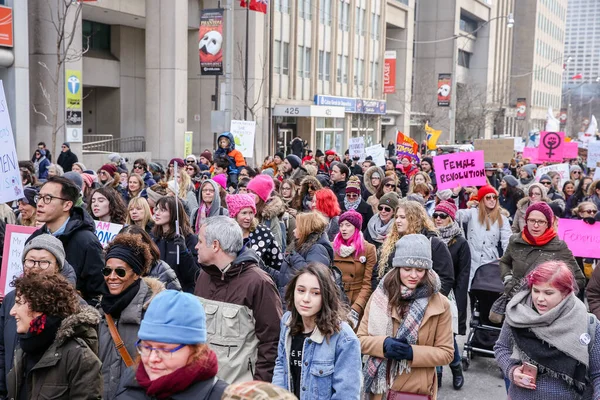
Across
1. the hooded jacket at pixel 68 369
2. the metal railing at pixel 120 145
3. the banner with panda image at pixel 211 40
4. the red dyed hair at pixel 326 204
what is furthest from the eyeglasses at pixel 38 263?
the metal railing at pixel 120 145

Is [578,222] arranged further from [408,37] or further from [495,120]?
[495,120]

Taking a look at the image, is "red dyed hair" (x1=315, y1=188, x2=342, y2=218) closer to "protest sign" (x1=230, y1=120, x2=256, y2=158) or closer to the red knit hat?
the red knit hat

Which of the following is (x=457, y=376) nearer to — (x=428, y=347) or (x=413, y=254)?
(x=428, y=347)

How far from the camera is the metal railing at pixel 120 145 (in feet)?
108

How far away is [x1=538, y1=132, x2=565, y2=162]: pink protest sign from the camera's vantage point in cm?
2169

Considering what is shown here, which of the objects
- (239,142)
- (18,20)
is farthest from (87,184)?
(18,20)

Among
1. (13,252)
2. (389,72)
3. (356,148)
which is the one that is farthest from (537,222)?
(389,72)

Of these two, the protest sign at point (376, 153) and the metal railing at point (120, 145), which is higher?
the protest sign at point (376, 153)

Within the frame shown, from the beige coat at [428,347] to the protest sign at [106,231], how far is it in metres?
3.51

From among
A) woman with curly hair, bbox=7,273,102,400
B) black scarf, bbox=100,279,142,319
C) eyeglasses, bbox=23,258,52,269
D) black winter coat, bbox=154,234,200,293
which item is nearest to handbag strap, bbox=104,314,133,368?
black scarf, bbox=100,279,142,319

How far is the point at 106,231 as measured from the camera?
24.7 feet

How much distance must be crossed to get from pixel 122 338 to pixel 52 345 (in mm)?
532

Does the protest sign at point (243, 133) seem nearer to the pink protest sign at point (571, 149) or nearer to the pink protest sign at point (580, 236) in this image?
the pink protest sign at point (571, 149)

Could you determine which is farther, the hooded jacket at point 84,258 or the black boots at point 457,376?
the black boots at point 457,376
